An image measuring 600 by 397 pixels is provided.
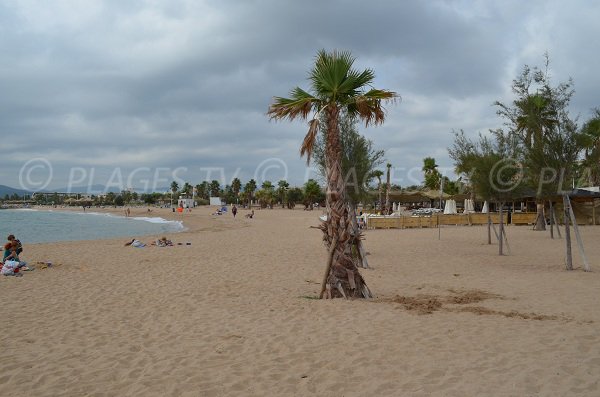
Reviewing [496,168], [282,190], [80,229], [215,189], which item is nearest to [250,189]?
[282,190]

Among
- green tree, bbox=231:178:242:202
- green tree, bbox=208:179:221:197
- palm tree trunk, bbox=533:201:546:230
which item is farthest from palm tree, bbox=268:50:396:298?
green tree, bbox=208:179:221:197

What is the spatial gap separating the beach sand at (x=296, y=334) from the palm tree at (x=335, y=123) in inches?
21.6

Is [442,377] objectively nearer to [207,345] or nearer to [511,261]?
[207,345]

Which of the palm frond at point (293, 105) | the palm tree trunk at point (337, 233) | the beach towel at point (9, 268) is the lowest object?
the beach towel at point (9, 268)

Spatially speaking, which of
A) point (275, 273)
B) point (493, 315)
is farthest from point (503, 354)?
point (275, 273)

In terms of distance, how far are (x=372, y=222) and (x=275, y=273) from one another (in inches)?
690

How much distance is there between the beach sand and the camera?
4117 millimetres

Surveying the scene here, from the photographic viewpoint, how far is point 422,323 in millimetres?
6184

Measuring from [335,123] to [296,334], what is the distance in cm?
389

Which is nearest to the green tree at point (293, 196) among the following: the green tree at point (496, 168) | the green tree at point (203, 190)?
the green tree at point (203, 190)

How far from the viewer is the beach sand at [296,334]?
13.5 ft

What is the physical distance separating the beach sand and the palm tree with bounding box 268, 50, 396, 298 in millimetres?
548

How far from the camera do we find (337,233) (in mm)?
7625

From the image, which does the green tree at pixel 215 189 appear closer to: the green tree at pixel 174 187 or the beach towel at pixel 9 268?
the green tree at pixel 174 187
